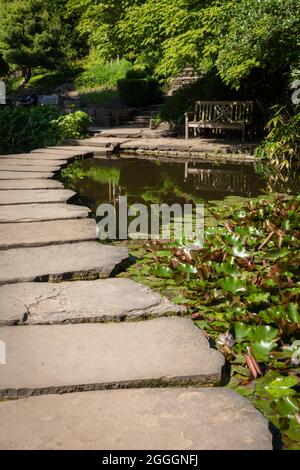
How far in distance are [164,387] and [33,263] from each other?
1.37 meters

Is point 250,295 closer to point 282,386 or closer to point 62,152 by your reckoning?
point 282,386

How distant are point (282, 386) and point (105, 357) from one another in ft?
2.04

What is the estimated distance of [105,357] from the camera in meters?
1.88

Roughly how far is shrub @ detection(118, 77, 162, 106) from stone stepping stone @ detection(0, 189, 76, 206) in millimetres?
12815

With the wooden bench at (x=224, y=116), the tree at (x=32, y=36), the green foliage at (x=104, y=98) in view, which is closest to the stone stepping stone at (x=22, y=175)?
the wooden bench at (x=224, y=116)

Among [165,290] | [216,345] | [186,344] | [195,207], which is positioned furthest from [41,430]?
[195,207]

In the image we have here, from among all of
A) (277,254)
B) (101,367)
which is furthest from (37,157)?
(101,367)

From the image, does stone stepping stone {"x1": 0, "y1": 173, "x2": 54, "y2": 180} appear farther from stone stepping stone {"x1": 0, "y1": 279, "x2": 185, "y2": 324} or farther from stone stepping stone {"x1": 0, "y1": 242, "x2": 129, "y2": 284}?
stone stepping stone {"x1": 0, "y1": 279, "x2": 185, "y2": 324}

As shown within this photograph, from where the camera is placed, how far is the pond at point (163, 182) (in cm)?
564

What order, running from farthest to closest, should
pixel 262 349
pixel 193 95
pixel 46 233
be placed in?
pixel 193 95 < pixel 46 233 < pixel 262 349

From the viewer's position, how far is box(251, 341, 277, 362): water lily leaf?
2057 mm

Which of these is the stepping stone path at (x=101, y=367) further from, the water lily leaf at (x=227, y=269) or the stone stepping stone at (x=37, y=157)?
the stone stepping stone at (x=37, y=157)

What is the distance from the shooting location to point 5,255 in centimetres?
299

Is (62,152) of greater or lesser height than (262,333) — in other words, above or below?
above
